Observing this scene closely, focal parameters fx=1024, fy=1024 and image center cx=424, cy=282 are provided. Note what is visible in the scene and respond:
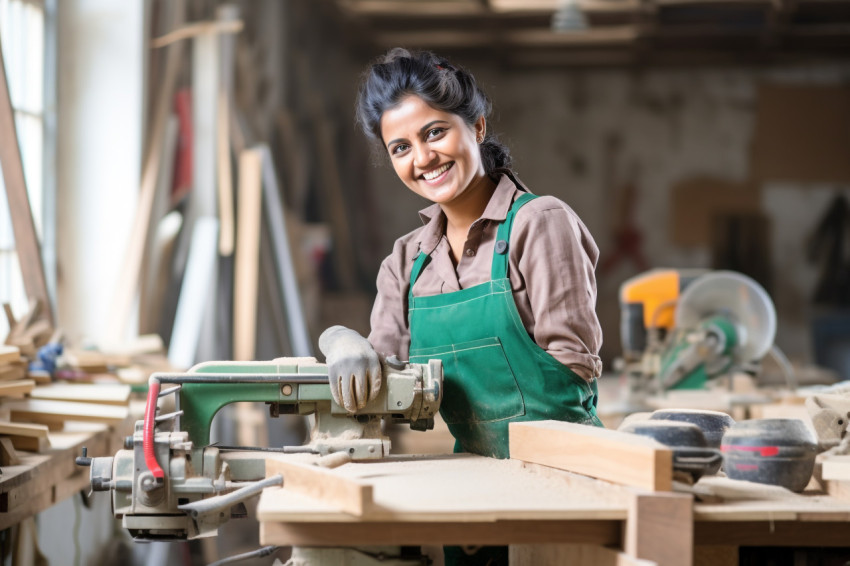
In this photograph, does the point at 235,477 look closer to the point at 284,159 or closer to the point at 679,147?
the point at 284,159

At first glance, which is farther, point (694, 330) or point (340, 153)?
point (340, 153)

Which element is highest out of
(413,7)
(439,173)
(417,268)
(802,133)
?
(413,7)

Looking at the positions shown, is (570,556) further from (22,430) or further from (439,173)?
(22,430)

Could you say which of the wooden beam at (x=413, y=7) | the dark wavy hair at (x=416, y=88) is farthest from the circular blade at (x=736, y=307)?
the wooden beam at (x=413, y=7)

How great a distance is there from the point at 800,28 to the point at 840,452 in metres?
9.78

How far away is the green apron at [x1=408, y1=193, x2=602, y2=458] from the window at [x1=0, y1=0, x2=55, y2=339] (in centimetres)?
241

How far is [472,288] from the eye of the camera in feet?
7.96

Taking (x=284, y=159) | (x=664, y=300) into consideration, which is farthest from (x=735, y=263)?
(x=664, y=300)

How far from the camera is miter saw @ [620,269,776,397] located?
4906 millimetres

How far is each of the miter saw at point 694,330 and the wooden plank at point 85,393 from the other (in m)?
2.73

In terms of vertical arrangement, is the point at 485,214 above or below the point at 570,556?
above

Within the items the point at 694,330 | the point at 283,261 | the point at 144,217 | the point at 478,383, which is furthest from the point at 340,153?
the point at 478,383

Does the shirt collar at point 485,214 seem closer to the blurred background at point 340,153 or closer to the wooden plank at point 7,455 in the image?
the blurred background at point 340,153

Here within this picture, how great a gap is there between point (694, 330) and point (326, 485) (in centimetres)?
349
